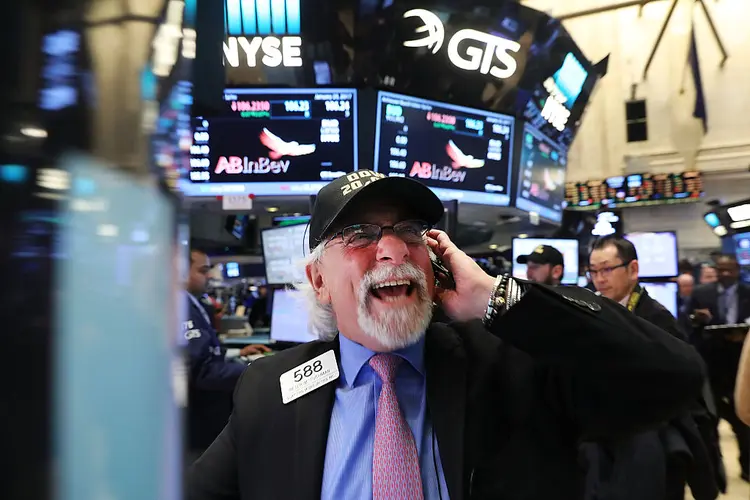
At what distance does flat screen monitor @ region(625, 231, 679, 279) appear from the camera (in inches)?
206

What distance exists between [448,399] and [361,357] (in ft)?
0.78

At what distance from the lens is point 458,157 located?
4.65 meters

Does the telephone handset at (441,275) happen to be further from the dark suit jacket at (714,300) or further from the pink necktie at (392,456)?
the dark suit jacket at (714,300)

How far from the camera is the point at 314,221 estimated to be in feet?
4.77

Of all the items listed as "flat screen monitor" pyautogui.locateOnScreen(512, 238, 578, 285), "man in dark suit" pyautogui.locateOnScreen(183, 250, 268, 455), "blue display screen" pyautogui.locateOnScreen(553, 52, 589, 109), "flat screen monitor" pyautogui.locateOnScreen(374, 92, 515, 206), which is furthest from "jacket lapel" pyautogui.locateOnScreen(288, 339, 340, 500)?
"blue display screen" pyautogui.locateOnScreen(553, 52, 589, 109)

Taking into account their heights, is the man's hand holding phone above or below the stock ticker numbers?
below

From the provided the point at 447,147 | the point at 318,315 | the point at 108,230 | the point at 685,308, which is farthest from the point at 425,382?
the point at 685,308

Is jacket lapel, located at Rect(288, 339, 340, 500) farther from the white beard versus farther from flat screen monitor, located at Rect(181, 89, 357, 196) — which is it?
flat screen monitor, located at Rect(181, 89, 357, 196)

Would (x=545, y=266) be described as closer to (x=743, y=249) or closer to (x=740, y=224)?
(x=740, y=224)

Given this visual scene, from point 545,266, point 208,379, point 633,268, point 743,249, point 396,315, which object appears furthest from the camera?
point 743,249

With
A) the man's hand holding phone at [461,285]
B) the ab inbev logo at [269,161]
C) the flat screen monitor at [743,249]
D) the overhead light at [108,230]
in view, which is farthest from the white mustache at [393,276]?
the flat screen monitor at [743,249]

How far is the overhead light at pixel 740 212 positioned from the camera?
550 cm

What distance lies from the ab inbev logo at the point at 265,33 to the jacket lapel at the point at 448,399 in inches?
127

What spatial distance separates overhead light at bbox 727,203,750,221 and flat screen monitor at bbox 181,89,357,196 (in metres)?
4.16
